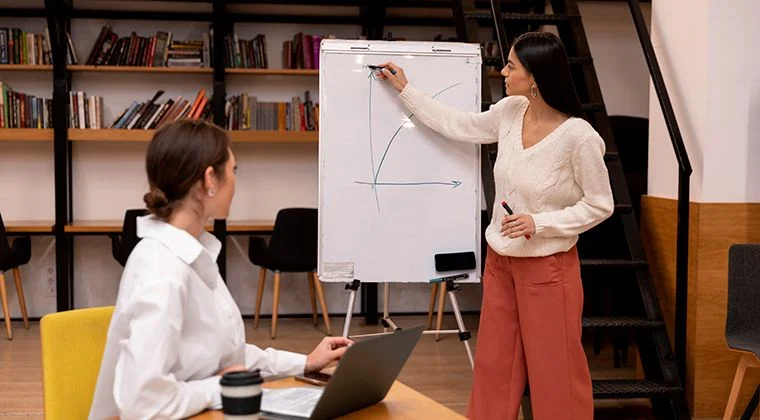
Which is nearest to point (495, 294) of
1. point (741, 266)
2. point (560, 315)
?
point (560, 315)

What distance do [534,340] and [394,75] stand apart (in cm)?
136

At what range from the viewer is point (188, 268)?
178 centimetres

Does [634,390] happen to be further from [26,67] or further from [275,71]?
[26,67]

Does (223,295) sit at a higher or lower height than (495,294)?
higher

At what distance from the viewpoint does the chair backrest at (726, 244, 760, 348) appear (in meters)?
3.86

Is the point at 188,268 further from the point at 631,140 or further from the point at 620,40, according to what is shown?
the point at 620,40

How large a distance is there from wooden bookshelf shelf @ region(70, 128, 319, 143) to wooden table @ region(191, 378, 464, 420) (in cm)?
486

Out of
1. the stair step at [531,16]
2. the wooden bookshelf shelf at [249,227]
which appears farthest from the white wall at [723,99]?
the wooden bookshelf shelf at [249,227]

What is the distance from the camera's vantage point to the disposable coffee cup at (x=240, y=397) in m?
1.45

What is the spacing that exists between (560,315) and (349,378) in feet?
6.02

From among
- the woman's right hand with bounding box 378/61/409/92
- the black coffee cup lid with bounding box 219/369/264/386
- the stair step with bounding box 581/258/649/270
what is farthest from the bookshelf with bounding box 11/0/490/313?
the black coffee cup lid with bounding box 219/369/264/386

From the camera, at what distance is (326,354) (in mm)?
2025

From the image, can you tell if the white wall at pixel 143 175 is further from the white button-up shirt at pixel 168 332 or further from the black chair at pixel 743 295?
the white button-up shirt at pixel 168 332

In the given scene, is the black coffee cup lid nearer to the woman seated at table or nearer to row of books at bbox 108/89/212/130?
the woman seated at table
